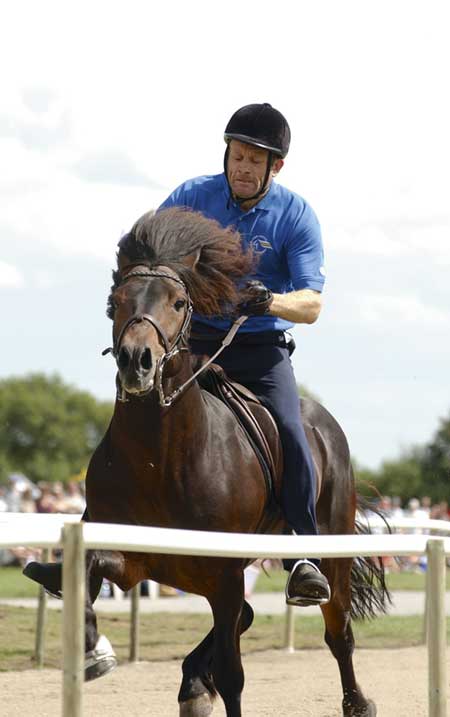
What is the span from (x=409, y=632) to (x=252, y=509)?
8.19 meters

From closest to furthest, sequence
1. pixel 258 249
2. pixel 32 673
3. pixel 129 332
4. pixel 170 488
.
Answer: pixel 129 332
pixel 170 488
pixel 258 249
pixel 32 673

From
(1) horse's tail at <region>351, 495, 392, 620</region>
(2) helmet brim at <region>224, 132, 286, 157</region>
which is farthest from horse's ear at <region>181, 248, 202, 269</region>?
(1) horse's tail at <region>351, 495, 392, 620</region>

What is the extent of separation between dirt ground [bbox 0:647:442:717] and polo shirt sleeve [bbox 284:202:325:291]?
288 centimetres

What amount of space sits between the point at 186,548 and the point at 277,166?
325 centimetres

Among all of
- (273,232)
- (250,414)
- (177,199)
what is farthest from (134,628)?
(273,232)

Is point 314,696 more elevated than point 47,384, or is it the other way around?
point 47,384

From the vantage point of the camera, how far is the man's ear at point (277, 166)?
6.95m

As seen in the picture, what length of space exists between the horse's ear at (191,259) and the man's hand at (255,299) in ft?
1.03

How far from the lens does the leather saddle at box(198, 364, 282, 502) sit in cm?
Answer: 659

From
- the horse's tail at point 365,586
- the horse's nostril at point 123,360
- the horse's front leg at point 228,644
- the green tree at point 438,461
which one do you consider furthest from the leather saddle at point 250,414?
the green tree at point 438,461

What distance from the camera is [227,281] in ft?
21.2

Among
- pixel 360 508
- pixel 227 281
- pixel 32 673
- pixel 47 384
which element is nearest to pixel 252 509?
pixel 227 281

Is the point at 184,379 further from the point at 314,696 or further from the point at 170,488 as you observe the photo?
the point at 314,696

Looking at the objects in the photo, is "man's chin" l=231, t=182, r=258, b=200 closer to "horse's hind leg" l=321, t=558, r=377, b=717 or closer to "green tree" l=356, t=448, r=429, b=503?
"horse's hind leg" l=321, t=558, r=377, b=717
